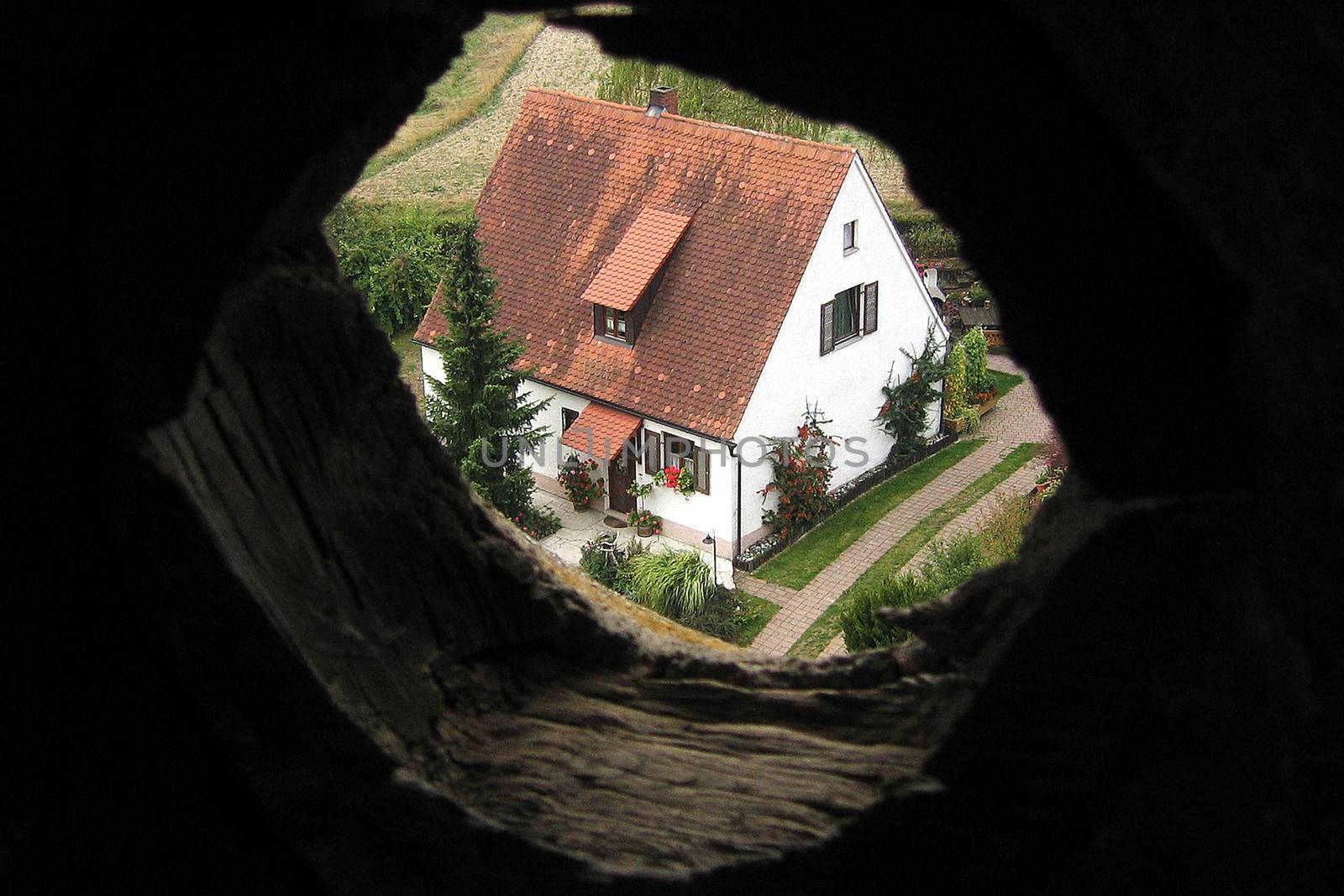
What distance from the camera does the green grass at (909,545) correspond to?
15312 millimetres

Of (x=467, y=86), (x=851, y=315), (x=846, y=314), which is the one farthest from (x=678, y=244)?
(x=467, y=86)

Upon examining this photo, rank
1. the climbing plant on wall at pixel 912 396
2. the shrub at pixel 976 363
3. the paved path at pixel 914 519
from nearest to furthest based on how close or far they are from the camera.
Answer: the paved path at pixel 914 519, the climbing plant on wall at pixel 912 396, the shrub at pixel 976 363

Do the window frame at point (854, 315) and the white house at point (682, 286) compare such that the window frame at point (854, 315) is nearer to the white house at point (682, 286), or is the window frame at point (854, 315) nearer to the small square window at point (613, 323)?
the white house at point (682, 286)

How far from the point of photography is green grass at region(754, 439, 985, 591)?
17125mm

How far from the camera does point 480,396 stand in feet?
52.3

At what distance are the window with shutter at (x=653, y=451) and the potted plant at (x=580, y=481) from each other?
2.36 feet

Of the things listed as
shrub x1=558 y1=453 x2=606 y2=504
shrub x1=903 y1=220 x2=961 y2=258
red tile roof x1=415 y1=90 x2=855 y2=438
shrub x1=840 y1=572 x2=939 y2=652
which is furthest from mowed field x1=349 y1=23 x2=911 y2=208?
shrub x1=840 y1=572 x2=939 y2=652

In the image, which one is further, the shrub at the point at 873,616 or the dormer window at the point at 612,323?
the dormer window at the point at 612,323

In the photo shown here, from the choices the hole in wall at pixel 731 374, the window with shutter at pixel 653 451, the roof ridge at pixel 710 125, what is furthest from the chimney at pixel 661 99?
the window with shutter at pixel 653 451

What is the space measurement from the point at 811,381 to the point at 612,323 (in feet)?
8.24

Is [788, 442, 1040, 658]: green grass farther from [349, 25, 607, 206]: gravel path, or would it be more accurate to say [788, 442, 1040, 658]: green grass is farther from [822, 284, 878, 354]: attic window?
[349, 25, 607, 206]: gravel path

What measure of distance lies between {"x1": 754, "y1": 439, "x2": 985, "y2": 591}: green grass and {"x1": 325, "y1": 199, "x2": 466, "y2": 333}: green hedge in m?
7.94

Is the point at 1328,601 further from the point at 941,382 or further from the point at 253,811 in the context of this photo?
the point at 941,382

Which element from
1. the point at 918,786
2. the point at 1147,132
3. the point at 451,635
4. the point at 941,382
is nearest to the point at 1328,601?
the point at 1147,132
